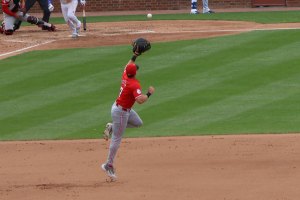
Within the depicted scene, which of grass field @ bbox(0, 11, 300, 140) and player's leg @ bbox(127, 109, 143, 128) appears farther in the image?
grass field @ bbox(0, 11, 300, 140)

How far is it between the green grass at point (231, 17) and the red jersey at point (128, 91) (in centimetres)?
1620

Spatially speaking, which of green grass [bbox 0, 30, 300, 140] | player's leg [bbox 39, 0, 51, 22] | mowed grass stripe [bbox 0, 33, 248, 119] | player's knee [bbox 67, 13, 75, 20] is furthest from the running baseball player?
player's leg [bbox 39, 0, 51, 22]

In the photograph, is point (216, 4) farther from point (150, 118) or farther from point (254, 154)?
point (254, 154)

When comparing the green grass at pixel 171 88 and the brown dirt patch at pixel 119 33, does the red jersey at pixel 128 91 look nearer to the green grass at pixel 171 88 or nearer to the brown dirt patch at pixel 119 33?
the green grass at pixel 171 88

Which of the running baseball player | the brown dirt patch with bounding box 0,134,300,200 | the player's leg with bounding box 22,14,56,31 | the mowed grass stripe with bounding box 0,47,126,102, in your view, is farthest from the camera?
the player's leg with bounding box 22,14,56,31

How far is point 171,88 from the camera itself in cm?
2052

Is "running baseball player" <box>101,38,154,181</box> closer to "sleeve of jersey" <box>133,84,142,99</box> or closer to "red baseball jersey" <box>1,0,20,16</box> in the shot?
"sleeve of jersey" <box>133,84,142,99</box>

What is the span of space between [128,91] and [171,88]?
24.0 feet

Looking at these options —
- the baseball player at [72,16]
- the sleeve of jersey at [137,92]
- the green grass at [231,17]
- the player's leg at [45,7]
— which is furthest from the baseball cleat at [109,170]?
the player's leg at [45,7]

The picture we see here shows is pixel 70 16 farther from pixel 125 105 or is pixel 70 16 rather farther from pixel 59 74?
pixel 125 105

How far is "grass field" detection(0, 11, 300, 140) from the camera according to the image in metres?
17.8

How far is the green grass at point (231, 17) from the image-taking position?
2975cm

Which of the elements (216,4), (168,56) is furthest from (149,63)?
(216,4)

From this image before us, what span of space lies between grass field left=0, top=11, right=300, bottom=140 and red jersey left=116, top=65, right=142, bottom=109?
392 cm
